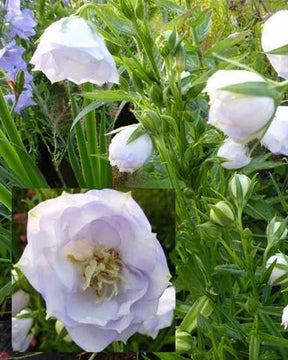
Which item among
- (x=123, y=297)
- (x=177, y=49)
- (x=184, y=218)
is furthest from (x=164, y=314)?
(x=177, y=49)

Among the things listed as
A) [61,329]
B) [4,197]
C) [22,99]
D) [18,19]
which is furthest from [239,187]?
[18,19]

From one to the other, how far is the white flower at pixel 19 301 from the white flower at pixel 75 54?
0.23m

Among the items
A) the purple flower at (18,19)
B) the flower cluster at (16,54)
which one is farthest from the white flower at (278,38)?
the purple flower at (18,19)

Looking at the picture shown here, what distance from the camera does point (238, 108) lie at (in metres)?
0.44

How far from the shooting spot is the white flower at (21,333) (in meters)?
0.57

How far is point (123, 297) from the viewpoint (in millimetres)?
536

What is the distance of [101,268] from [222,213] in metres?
0.17

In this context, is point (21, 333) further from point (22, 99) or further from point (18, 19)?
point (18, 19)

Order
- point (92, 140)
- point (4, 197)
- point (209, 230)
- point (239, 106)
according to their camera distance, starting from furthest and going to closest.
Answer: point (92, 140) → point (4, 197) → point (209, 230) → point (239, 106)

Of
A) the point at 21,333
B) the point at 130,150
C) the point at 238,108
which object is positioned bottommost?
the point at 21,333

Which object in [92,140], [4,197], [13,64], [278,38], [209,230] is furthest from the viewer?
[13,64]

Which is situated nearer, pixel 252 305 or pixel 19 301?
pixel 19 301

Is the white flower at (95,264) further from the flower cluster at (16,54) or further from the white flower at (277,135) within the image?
the flower cluster at (16,54)

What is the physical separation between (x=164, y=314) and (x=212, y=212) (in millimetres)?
127
